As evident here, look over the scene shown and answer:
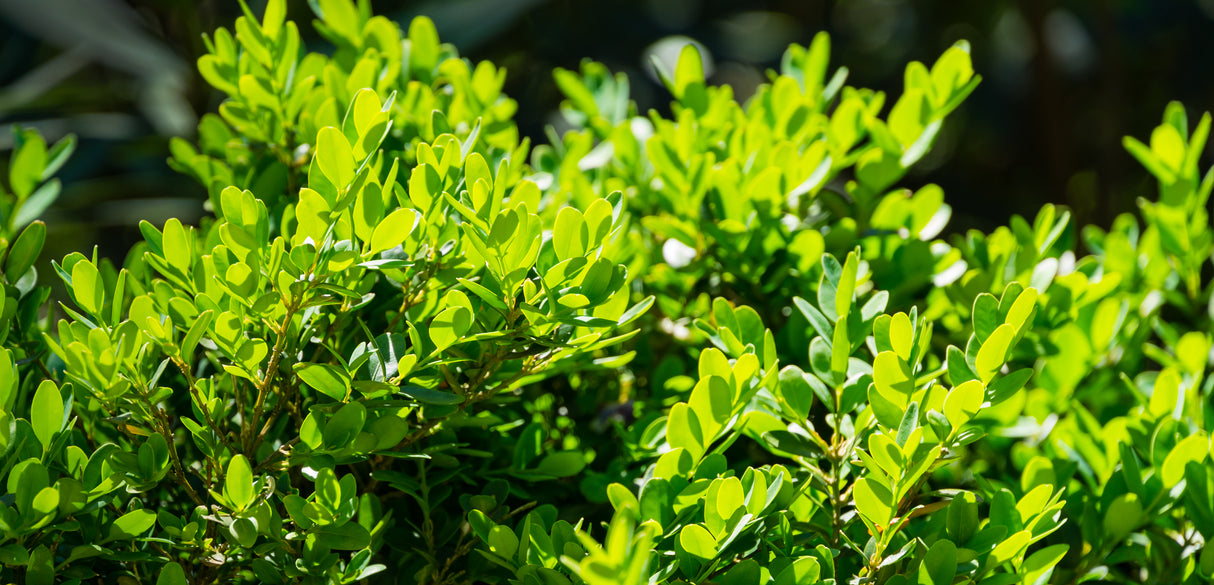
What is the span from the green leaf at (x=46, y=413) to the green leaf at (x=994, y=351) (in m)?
0.50

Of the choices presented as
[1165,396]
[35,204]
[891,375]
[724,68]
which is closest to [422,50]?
[35,204]

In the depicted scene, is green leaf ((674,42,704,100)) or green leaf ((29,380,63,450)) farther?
green leaf ((674,42,704,100))

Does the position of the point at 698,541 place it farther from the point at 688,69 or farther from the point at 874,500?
the point at 688,69

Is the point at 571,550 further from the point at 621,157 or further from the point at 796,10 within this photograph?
the point at 796,10

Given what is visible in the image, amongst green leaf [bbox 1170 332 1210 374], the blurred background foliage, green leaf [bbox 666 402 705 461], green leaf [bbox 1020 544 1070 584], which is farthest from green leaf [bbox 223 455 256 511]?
the blurred background foliage

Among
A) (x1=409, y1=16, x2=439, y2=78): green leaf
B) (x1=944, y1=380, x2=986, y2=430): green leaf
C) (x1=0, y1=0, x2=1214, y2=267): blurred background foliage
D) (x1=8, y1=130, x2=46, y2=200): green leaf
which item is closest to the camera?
(x1=944, y1=380, x2=986, y2=430): green leaf

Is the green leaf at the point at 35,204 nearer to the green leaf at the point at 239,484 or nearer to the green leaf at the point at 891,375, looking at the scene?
the green leaf at the point at 239,484

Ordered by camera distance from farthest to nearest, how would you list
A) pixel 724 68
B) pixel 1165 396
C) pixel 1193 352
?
pixel 724 68, pixel 1193 352, pixel 1165 396

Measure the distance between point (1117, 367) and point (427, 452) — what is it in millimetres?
646

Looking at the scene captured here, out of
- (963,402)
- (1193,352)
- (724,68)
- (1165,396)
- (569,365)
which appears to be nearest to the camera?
(963,402)

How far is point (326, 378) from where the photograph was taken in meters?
0.52

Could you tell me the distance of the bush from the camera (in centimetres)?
54

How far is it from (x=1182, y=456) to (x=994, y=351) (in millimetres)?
246

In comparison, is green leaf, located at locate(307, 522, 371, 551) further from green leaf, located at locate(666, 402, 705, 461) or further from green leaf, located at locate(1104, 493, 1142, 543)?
green leaf, located at locate(1104, 493, 1142, 543)
